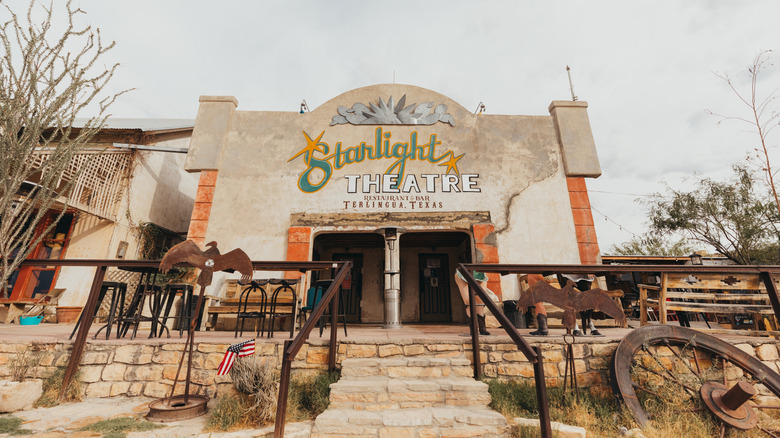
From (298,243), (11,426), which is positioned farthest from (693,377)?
(298,243)

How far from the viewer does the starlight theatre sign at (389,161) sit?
26.4 ft

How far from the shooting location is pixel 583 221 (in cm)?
777

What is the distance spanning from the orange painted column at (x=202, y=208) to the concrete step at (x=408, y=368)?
17.6 ft

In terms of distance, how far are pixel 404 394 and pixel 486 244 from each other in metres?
4.80

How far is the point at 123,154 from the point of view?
9.66 meters

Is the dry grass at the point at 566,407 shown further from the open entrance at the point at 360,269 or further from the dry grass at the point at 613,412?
the open entrance at the point at 360,269

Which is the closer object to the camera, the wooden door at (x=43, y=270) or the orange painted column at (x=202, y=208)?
the orange painted column at (x=202, y=208)

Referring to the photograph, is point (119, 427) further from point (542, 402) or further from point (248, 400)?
point (542, 402)

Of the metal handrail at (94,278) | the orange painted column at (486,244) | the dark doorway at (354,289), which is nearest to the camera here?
the metal handrail at (94,278)

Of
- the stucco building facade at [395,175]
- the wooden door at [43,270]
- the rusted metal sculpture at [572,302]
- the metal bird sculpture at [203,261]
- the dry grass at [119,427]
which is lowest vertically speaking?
the dry grass at [119,427]

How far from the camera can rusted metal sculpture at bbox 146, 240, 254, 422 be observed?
123 inches

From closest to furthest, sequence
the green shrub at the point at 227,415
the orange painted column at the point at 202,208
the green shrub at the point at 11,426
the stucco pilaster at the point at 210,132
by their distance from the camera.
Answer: the green shrub at the point at 11,426, the green shrub at the point at 227,415, the orange painted column at the point at 202,208, the stucco pilaster at the point at 210,132

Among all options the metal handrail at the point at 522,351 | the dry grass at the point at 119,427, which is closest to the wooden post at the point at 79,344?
the dry grass at the point at 119,427

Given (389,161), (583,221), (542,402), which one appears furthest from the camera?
(389,161)
